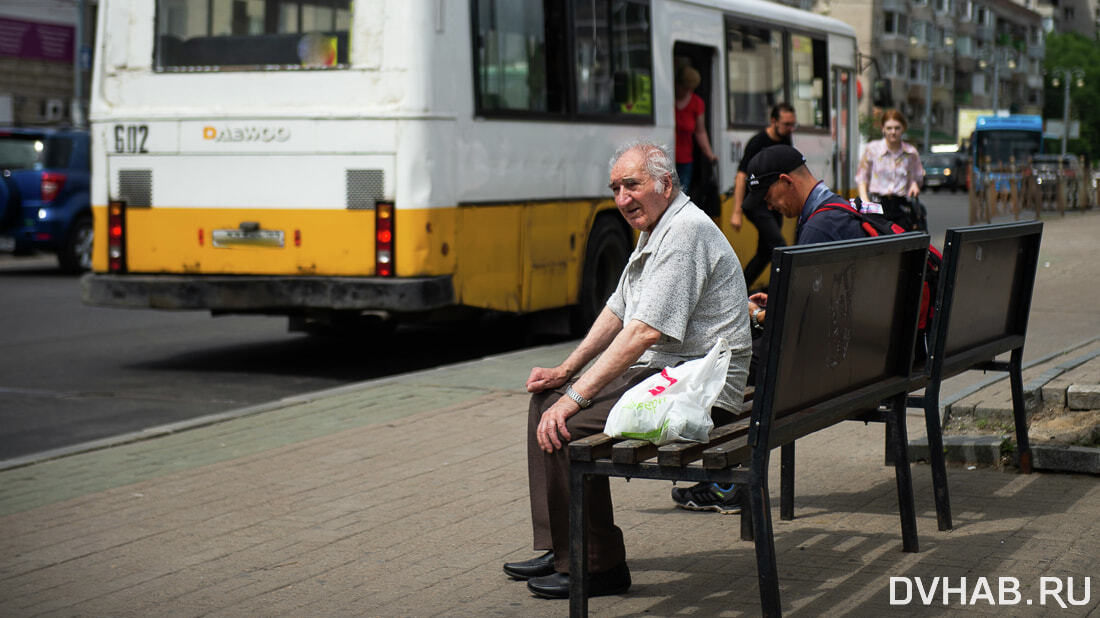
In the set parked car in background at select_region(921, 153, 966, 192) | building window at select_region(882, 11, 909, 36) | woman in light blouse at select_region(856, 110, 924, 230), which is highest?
building window at select_region(882, 11, 909, 36)

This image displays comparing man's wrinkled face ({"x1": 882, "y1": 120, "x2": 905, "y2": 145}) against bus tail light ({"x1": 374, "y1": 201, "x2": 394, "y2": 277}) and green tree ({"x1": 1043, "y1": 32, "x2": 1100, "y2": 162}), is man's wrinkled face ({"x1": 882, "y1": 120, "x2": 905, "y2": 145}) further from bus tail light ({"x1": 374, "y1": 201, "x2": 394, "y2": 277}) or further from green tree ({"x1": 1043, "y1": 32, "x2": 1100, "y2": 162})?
green tree ({"x1": 1043, "y1": 32, "x2": 1100, "y2": 162})

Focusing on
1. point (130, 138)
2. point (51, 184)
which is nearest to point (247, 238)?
point (130, 138)

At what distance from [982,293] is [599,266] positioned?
6490 mm

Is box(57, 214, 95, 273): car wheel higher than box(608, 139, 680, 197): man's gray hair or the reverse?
the reverse

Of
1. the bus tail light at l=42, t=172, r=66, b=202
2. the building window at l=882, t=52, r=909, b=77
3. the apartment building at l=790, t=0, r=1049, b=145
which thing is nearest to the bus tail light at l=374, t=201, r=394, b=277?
the bus tail light at l=42, t=172, r=66, b=202

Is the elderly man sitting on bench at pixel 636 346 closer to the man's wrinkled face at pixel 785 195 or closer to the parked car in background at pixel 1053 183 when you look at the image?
the man's wrinkled face at pixel 785 195

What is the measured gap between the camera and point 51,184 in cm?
1958

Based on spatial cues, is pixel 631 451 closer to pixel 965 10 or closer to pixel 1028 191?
pixel 1028 191

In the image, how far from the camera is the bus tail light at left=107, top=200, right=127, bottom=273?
35.9 ft

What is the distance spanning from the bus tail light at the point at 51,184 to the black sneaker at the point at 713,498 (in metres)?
15.4

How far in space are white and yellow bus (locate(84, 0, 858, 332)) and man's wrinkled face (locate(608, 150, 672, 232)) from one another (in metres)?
5.30

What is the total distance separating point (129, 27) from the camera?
11102 mm

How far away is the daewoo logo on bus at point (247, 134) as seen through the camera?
10.5 metres

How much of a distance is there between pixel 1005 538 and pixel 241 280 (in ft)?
21.1
